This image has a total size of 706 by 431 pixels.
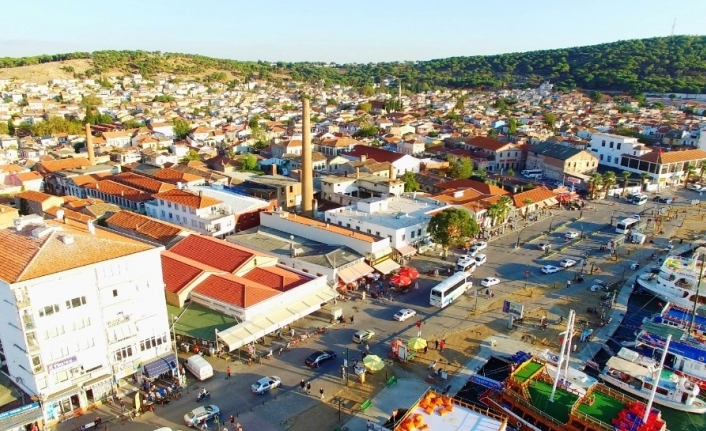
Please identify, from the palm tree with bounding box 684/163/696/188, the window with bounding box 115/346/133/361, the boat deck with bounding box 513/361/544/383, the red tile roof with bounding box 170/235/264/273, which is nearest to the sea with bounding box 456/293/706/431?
the boat deck with bounding box 513/361/544/383

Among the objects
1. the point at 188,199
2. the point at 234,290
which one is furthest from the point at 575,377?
the point at 188,199

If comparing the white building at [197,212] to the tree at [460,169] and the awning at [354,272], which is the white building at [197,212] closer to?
the awning at [354,272]

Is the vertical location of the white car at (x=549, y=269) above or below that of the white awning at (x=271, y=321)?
below

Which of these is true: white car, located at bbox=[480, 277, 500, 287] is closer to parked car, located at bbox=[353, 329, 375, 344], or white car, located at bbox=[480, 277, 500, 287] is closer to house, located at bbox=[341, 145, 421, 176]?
parked car, located at bbox=[353, 329, 375, 344]

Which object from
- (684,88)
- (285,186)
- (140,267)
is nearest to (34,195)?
(285,186)

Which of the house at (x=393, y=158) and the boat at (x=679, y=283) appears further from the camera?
the house at (x=393, y=158)

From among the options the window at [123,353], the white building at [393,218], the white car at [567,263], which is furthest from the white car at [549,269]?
the window at [123,353]
